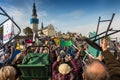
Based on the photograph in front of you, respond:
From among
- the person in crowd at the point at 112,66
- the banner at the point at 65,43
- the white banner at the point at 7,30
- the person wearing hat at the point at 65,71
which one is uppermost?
the white banner at the point at 7,30

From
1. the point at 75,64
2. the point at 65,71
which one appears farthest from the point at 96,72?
the point at 75,64

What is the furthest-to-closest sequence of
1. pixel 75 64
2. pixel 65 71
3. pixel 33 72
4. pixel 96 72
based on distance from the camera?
pixel 75 64
pixel 65 71
pixel 33 72
pixel 96 72

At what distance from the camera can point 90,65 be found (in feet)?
8.83

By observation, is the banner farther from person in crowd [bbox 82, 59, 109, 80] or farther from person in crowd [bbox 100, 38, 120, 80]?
person in crowd [bbox 82, 59, 109, 80]

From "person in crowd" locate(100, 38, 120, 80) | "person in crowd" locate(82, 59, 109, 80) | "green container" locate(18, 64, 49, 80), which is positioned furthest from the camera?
"green container" locate(18, 64, 49, 80)

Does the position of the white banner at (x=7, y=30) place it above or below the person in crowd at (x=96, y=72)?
above

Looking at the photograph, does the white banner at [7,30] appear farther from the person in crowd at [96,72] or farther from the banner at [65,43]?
the banner at [65,43]

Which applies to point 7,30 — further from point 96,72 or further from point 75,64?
point 96,72

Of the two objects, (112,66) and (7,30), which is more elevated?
(7,30)

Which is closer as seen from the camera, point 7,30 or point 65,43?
point 7,30

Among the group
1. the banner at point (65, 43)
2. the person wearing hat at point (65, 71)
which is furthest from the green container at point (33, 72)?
the banner at point (65, 43)

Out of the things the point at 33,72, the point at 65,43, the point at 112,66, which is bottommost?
the point at 33,72

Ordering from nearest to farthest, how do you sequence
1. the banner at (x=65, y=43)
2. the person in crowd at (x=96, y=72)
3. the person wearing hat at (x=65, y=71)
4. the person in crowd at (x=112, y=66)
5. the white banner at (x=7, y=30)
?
the person in crowd at (x=96, y=72) < the person in crowd at (x=112, y=66) < the white banner at (x=7, y=30) < the person wearing hat at (x=65, y=71) < the banner at (x=65, y=43)

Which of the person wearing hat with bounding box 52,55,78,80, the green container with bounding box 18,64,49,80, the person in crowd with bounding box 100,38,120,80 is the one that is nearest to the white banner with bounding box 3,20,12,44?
the green container with bounding box 18,64,49,80
